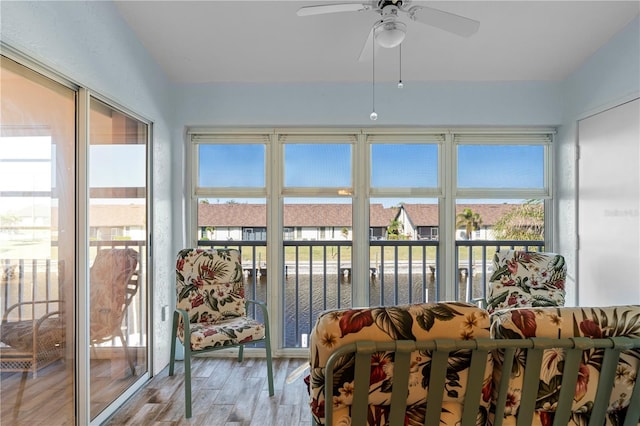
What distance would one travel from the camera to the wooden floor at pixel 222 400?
7.57ft

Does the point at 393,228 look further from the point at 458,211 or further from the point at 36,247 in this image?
the point at 36,247

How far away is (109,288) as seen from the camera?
2.42 m

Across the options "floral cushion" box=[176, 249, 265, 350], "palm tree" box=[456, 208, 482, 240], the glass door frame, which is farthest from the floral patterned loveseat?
"palm tree" box=[456, 208, 482, 240]

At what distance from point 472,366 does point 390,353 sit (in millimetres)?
273

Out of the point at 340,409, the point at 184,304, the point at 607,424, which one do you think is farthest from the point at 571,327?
the point at 184,304

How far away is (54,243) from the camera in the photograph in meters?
1.90

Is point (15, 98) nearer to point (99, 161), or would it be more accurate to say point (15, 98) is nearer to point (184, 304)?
point (99, 161)

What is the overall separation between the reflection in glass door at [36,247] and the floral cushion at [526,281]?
2.87 m

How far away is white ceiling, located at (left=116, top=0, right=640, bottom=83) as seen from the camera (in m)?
2.45

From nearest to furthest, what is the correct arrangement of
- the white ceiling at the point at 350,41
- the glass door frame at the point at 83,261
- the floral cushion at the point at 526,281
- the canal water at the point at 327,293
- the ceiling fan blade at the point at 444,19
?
the ceiling fan blade at the point at 444,19, the glass door frame at the point at 83,261, the white ceiling at the point at 350,41, the floral cushion at the point at 526,281, the canal water at the point at 327,293

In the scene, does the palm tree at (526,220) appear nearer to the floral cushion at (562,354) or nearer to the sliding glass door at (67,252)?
the floral cushion at (562,354)

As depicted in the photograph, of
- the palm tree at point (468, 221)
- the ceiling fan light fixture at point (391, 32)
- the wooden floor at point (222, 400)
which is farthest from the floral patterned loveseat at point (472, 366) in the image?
the palm tree at point (468, 221)

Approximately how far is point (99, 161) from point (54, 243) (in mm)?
613

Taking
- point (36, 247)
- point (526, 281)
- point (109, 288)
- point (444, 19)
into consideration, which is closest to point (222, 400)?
point (109, 288)
